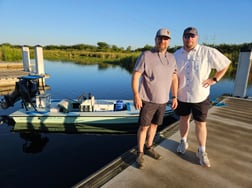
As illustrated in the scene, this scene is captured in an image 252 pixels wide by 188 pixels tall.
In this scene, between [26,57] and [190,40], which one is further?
[26,57]

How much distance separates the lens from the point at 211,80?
6.17 feet

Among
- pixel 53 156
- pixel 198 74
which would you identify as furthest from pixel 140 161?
pixel 53 156

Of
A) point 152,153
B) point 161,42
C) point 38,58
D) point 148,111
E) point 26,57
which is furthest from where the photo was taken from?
point 26,57

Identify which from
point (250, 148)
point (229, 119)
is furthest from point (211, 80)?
point (229, 119)

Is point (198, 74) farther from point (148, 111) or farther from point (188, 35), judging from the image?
point (148, 111)

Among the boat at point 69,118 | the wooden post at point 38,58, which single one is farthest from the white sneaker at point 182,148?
the wooden post at point 38,58

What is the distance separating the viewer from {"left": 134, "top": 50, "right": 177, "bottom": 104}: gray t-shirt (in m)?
1.72

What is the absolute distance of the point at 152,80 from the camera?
5.75ft

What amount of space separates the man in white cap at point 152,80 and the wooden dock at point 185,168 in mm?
176

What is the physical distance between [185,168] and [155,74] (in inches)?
42.9

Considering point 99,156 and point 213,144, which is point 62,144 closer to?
point 99,156

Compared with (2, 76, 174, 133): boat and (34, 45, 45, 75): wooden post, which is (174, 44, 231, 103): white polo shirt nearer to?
(2, 76, 174, 133): boat

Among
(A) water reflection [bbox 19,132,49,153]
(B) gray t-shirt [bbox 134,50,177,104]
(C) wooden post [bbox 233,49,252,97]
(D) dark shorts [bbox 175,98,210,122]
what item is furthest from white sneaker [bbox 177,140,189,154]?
(C) wooden post [bbox 233,49,252,97]

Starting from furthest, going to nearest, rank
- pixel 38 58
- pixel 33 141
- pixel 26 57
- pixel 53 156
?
pixel 26 57 → pixel 38 58 → pixel 33 141 → pixel 53 156
